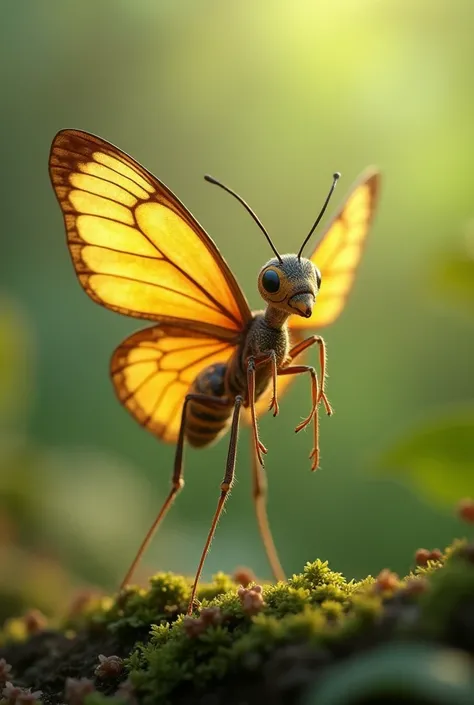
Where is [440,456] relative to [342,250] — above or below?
below

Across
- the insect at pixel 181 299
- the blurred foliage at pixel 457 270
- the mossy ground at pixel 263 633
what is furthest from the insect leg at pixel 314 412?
the blurred foliage at pixel 457 270

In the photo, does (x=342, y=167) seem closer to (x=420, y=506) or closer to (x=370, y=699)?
(x=420, y=506)

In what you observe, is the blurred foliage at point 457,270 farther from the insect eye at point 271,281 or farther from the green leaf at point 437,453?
the green leaf at point 437,453

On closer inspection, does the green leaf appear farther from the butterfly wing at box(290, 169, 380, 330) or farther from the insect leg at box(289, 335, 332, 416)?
the butterfly wing at box(290, 169, 380, 330)

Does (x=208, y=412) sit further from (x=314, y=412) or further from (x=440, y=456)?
(x=440, y=456)

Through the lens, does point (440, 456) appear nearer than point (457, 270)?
Yes

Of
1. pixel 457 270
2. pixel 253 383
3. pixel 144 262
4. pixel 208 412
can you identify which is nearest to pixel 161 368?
pixel 208 412
